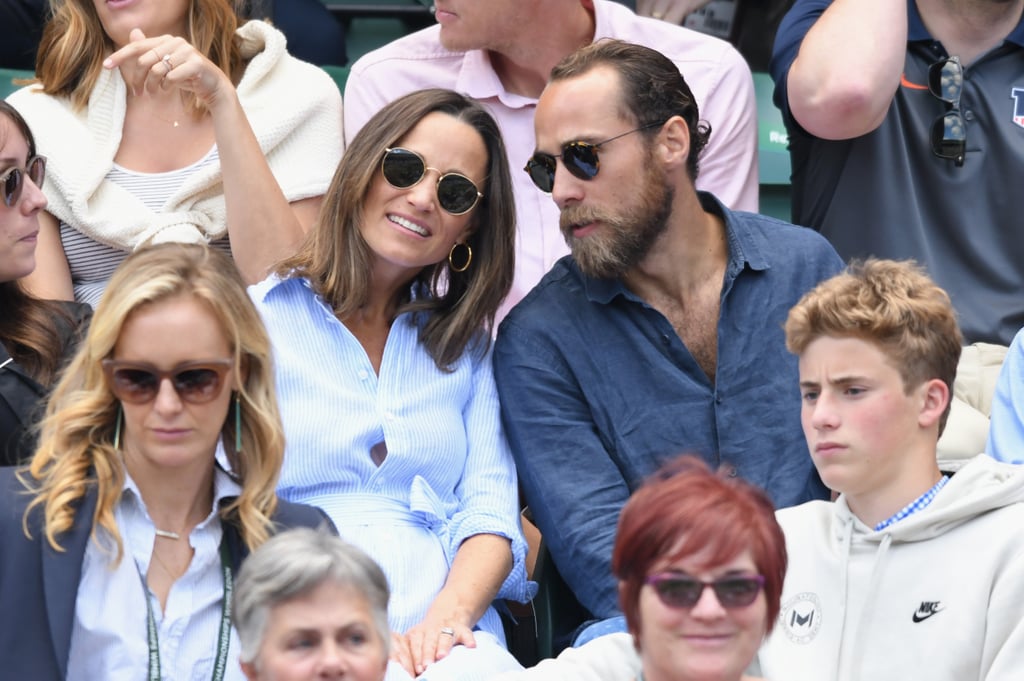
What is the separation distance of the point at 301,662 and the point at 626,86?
178 cm

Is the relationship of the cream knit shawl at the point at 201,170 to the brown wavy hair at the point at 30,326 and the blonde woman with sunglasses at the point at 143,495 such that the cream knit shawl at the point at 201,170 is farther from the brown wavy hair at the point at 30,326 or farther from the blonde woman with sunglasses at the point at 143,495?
the blonde woman with sunglasses at the point at 143,495

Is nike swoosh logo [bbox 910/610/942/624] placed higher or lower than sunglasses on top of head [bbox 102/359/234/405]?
lower

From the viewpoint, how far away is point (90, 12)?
12.8 ft

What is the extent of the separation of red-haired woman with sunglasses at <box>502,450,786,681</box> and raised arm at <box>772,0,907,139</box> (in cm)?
172

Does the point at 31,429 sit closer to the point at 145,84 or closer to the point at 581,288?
the point at 145,84

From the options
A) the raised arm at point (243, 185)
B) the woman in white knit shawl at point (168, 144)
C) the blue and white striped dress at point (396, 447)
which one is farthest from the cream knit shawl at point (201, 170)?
the blue and white striped dress at point (396, 447)

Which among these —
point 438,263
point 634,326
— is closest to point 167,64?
point 438,263

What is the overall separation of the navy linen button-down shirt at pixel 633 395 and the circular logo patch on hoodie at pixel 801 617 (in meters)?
0.48

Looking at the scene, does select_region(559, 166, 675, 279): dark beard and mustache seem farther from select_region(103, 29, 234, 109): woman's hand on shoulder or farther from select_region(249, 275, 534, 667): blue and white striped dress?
select_region(103, 29, 234, 109): woman's hand on shoulder

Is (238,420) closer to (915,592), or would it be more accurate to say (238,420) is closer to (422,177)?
(422,177)

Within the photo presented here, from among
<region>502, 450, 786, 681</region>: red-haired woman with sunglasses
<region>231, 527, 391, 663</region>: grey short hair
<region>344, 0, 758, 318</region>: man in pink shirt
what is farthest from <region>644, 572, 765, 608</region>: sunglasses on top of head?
<region>344, 0, 758, 318</region>: man in pink shirt

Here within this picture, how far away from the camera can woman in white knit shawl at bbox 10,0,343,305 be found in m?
3.58

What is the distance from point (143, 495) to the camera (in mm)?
2629

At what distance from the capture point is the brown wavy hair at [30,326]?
3164 millimetres
